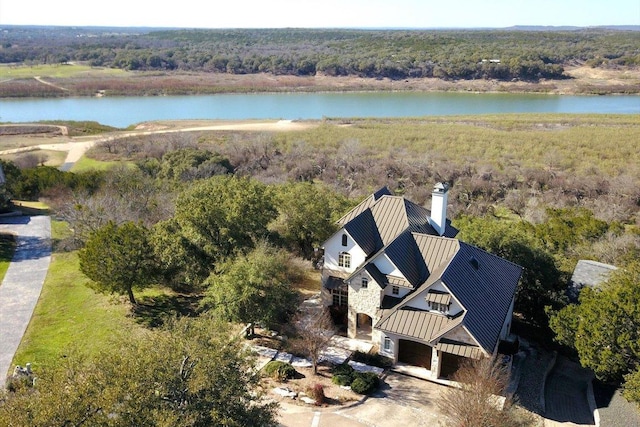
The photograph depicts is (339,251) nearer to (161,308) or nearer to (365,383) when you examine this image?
(365,383)

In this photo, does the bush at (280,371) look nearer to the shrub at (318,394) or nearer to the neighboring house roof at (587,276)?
the shrub at (318,394)

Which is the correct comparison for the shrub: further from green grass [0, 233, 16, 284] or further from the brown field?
the brown field

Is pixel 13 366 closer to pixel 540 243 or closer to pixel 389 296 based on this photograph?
pixel 389 296

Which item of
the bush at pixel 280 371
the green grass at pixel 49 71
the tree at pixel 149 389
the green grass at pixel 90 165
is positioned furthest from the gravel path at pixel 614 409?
the green grass at pixel 49 71

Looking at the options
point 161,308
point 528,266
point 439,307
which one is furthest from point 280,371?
point 528,266

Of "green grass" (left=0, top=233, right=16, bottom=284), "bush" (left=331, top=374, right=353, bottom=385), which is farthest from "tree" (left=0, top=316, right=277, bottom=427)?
"green grass" (left=0, top=233, right=16, bottom=284)

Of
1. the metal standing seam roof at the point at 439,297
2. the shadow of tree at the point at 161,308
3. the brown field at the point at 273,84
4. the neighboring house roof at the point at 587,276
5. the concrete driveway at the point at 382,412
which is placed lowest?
the concrete driveway at the point at 382,412
